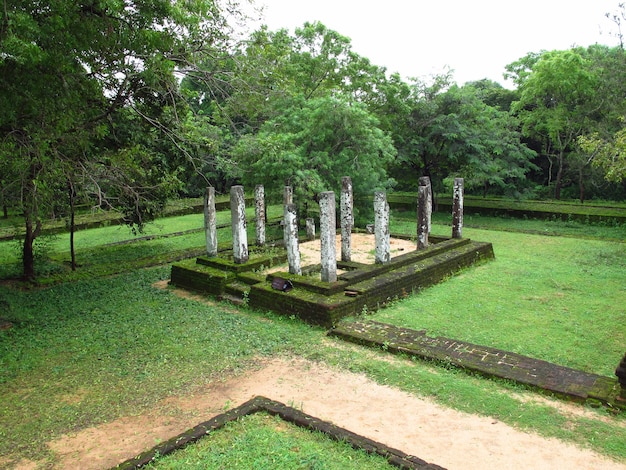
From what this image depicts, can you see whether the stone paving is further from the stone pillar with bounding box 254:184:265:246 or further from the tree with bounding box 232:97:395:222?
the tree with bounding box 232:97:395:222

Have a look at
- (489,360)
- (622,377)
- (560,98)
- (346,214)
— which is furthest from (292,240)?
(560,98)

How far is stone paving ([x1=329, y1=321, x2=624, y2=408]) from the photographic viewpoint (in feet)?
16.7

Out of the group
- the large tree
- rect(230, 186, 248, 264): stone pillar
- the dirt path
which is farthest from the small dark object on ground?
the large tree

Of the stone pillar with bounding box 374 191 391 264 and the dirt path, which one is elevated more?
the stone pillar with bounding box 374 191 391 264

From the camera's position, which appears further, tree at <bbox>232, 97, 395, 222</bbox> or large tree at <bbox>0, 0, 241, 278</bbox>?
tree at <bbox>232, 97, 395, 222</bbox>

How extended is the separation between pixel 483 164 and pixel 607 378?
13.1 meters

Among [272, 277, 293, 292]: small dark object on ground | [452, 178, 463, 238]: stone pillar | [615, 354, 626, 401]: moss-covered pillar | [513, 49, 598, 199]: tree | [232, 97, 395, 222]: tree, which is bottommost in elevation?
[615, 354, 626, 401]: moss-covered pillar

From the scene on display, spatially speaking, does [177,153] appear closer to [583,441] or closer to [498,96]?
[583,441]

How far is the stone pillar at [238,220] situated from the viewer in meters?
9.47

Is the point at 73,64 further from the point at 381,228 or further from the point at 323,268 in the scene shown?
the point at 381,228

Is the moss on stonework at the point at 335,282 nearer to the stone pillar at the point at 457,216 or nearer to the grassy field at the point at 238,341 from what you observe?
the grassy field at the point at 238,341

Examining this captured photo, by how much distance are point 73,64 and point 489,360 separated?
6447 millimetres

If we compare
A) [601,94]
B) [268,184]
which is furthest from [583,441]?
[601,94]

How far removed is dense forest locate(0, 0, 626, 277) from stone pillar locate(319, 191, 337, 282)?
1.54 metres
